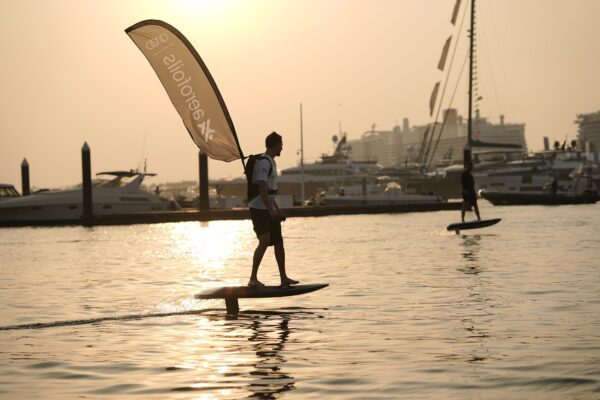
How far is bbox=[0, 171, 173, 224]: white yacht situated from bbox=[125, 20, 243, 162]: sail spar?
42666 millimetres

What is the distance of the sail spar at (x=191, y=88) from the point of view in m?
12.9

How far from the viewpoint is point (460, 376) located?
319 inches

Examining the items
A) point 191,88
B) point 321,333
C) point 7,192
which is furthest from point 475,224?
point 7,192

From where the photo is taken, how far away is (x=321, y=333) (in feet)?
35.2

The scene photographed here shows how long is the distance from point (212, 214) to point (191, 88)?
42778 millimetres

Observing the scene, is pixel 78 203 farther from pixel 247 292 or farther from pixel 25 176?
pixel 247 292

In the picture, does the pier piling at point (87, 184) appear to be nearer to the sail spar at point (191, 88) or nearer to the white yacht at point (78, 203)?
the white yacht at point (78, 203)

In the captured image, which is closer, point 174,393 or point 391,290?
point 174,393

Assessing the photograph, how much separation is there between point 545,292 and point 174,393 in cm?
793

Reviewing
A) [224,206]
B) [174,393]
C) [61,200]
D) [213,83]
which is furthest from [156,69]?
[224,206]

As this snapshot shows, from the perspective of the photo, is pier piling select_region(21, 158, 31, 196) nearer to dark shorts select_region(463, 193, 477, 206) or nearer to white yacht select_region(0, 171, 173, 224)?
white yacht select_region(0, 171, 173, 224)

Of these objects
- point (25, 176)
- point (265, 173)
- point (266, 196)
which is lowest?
point (266, 196)

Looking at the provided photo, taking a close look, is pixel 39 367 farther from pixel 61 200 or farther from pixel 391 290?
pixel 61 200

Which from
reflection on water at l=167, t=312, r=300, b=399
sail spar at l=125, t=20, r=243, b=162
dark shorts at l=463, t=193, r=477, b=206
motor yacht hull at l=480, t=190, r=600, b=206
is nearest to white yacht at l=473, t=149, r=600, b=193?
motor yacht hull at l=480, t=190, r=600, b=206
